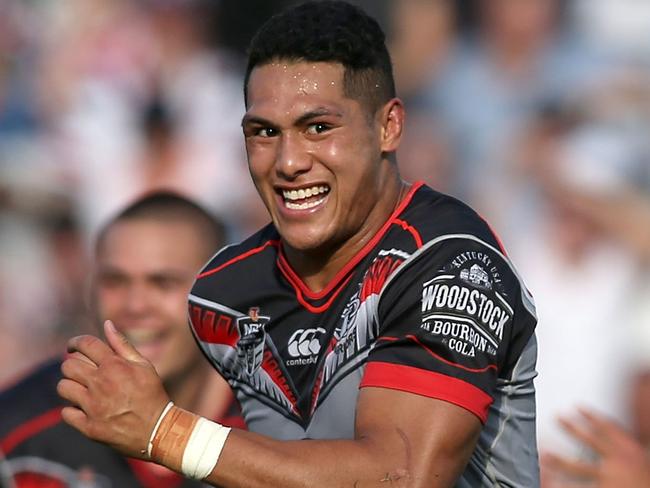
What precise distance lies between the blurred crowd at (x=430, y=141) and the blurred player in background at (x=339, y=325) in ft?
12.0

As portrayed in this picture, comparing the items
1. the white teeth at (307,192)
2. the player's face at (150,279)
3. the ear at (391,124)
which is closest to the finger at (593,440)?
the ear at (391,124)

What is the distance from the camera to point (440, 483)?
322cm

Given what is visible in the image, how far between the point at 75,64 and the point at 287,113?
17.1ft

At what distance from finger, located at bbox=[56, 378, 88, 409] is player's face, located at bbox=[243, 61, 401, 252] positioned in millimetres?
843

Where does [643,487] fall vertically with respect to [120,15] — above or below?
below

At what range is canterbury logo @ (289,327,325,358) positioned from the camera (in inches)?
150

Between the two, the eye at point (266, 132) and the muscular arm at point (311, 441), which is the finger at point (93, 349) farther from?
the eye at point (266, 132)

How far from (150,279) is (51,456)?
1007 millimetres

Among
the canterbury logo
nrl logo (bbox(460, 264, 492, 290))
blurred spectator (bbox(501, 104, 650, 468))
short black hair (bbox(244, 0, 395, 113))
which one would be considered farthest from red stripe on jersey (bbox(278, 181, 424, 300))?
blurred spectator (bbox(501, 104, 650, 468))

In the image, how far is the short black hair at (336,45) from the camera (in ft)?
12.3

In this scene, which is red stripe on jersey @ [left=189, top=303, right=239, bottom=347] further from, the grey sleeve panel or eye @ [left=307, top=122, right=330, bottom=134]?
the grey sleeve panel

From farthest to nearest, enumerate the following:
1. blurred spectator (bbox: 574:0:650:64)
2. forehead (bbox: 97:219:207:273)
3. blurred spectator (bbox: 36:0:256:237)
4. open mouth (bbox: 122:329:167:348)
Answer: blurred spectator (bbox: 36:0:256:237), blurred spectator (bbox: 574:0:650:64), forehead (bbox: 97:219:207:273), open mouth (bbox: 122:329:167:348)

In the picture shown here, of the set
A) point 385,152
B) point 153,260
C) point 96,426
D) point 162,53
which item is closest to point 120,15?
point 162,53

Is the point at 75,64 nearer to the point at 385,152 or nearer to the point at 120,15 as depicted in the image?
the point at 120,15
